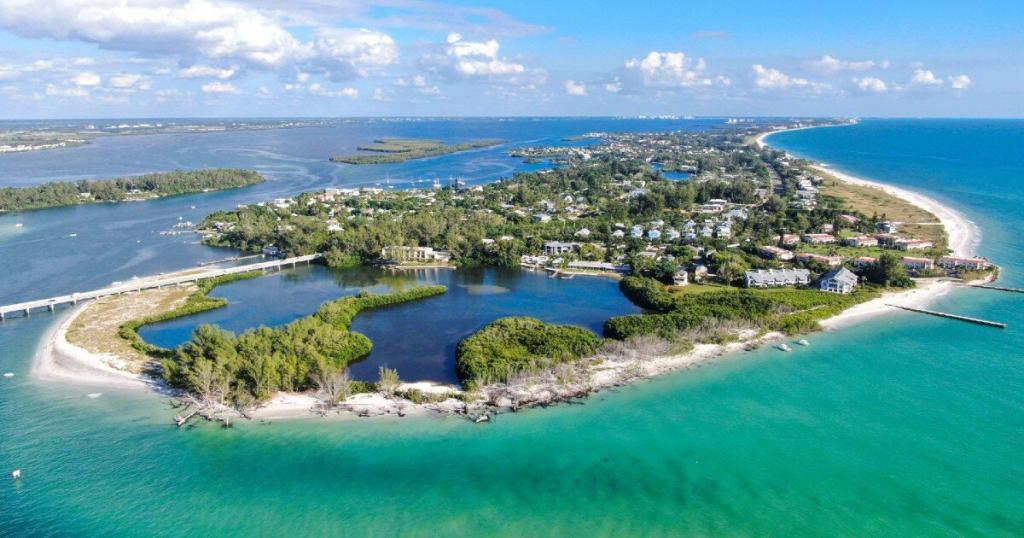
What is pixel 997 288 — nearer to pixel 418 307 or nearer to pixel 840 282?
pixel 840 282

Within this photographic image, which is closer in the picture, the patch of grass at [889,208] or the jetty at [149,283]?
the jetty at [149,283]

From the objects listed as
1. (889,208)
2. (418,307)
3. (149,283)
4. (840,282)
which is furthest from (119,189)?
(889,208)

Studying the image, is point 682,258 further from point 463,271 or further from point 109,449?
point 109,449

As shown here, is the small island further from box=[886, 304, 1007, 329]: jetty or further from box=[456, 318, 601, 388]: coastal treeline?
box=[886, 304, 1007, 329]: jetty

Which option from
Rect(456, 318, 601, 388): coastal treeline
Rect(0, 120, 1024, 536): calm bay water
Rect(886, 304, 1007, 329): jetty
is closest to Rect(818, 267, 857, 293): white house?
Rect(886, 304, 1007, 329): jetty

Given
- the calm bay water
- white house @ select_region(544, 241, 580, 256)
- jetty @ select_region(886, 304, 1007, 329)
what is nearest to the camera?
the calm bay water

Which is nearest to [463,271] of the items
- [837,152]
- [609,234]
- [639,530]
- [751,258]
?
[609,234]

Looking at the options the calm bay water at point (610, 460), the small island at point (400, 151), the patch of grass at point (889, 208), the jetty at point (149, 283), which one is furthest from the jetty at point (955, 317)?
the small island at point (400, 151)

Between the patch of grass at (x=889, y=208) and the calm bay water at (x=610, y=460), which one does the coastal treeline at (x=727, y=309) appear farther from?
the patch of grass at (x=889, y=208)
